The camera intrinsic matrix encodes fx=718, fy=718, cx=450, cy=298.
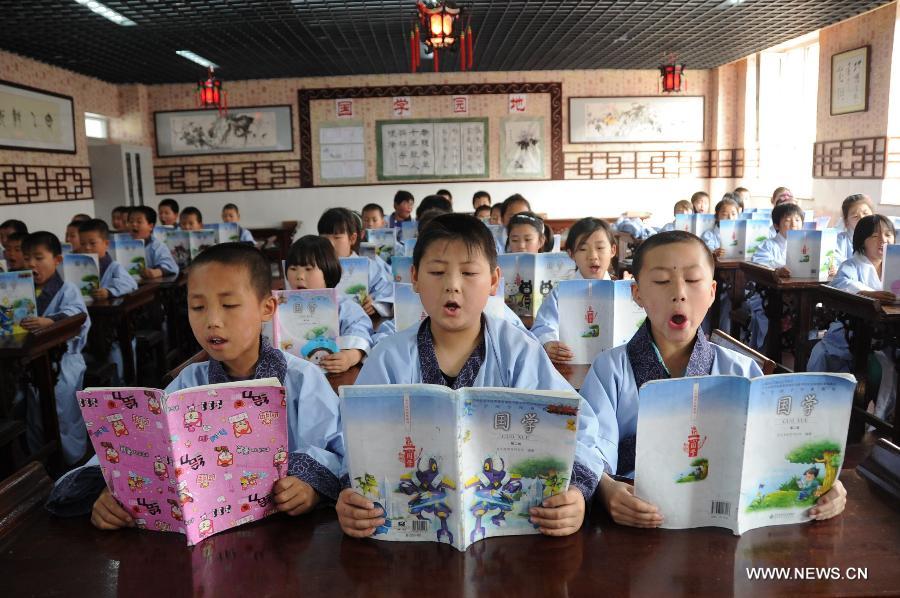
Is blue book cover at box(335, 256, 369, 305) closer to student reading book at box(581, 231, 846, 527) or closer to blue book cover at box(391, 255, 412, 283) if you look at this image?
blue book cover at box(391, 255, 412, 283)

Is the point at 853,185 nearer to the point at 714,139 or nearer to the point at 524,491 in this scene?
the point at 714,139

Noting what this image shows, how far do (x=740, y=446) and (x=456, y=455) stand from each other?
432mm

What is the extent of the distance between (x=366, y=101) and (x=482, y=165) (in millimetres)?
1888

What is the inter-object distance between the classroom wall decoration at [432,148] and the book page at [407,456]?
9.52 meters

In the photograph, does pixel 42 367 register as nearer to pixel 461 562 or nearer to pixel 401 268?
pixel 401 268

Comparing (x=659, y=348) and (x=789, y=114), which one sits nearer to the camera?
(x=659, y=348)

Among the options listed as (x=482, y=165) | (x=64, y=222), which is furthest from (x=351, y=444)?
(x=482, y=165)

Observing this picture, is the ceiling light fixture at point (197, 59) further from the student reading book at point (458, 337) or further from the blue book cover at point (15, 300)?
the student reading book at point (458, 337)

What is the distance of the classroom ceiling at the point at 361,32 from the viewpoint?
6.27 m

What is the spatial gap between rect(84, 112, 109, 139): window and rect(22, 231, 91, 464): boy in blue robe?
238 inches

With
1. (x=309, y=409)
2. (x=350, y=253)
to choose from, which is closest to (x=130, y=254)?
(x=350, y=253)

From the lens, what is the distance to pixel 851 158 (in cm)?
742

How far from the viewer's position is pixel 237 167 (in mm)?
Result: 10359

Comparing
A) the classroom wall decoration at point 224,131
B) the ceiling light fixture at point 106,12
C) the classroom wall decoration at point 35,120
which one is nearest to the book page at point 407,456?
the ceiling light fixture at point 106,12
